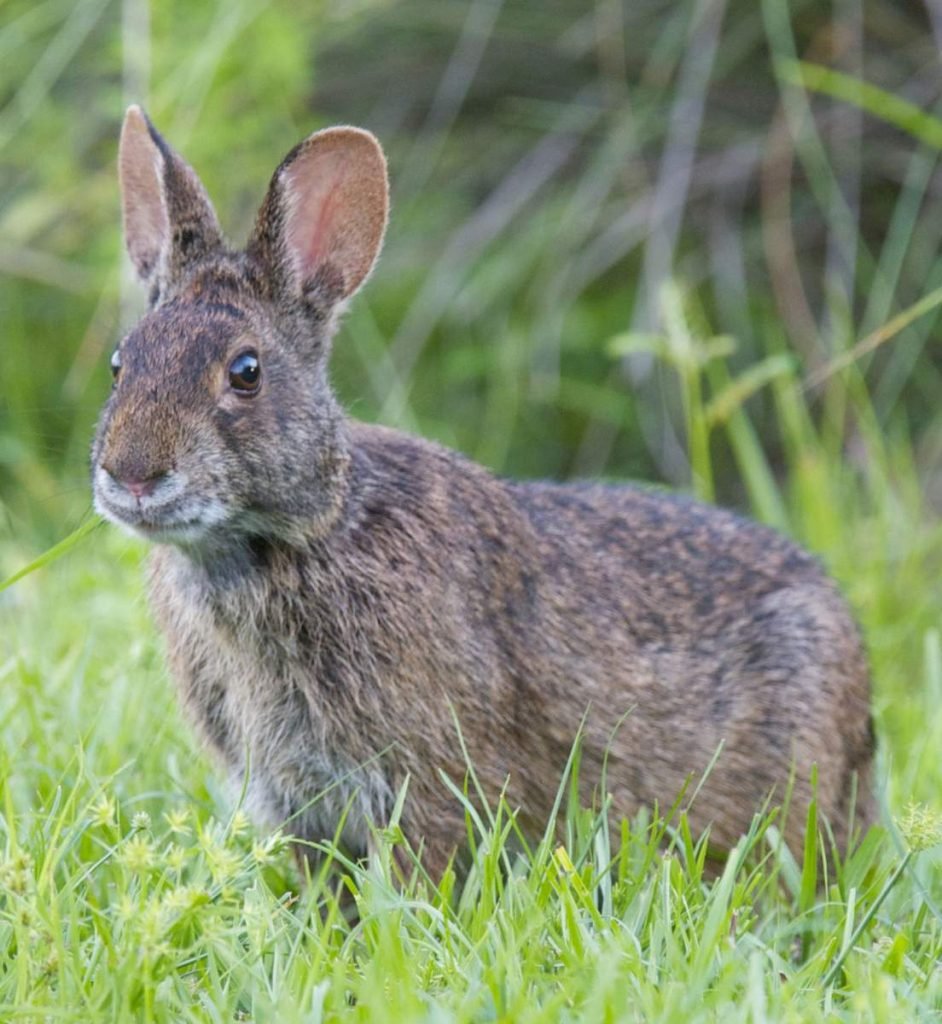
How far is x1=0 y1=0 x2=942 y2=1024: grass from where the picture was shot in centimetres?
450

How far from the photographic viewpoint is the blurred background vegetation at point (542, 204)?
7125 millimetres

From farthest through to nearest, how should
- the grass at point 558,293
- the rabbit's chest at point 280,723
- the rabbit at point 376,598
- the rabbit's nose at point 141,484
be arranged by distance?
the grass at point 558,293, the rabbit's chest at point 280,723, the rabbit at point 376,598, the rabbit's nose at point 141,484

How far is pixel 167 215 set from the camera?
13.7 ft

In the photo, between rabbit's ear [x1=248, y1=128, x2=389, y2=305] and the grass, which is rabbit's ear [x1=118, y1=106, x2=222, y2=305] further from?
the grass

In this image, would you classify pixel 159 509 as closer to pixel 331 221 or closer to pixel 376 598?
pixel 376 598

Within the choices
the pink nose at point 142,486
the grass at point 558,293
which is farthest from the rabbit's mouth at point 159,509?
the grass at point 558,293

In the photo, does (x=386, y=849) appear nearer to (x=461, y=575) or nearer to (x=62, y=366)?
(x=461, y=575)

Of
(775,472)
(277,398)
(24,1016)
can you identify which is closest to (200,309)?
(277,398)

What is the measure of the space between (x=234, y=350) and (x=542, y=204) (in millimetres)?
4557

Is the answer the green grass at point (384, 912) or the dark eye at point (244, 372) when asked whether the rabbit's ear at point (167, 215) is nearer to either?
the dark eye at point (244, 372)

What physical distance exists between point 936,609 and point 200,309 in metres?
3.31

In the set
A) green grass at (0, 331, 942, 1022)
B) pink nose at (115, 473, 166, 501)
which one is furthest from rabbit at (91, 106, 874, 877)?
green grass at (0, 331, 942, 1022)

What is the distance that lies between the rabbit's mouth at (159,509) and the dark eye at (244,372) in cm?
32

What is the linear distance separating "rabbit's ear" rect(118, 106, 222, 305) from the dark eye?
44cm
